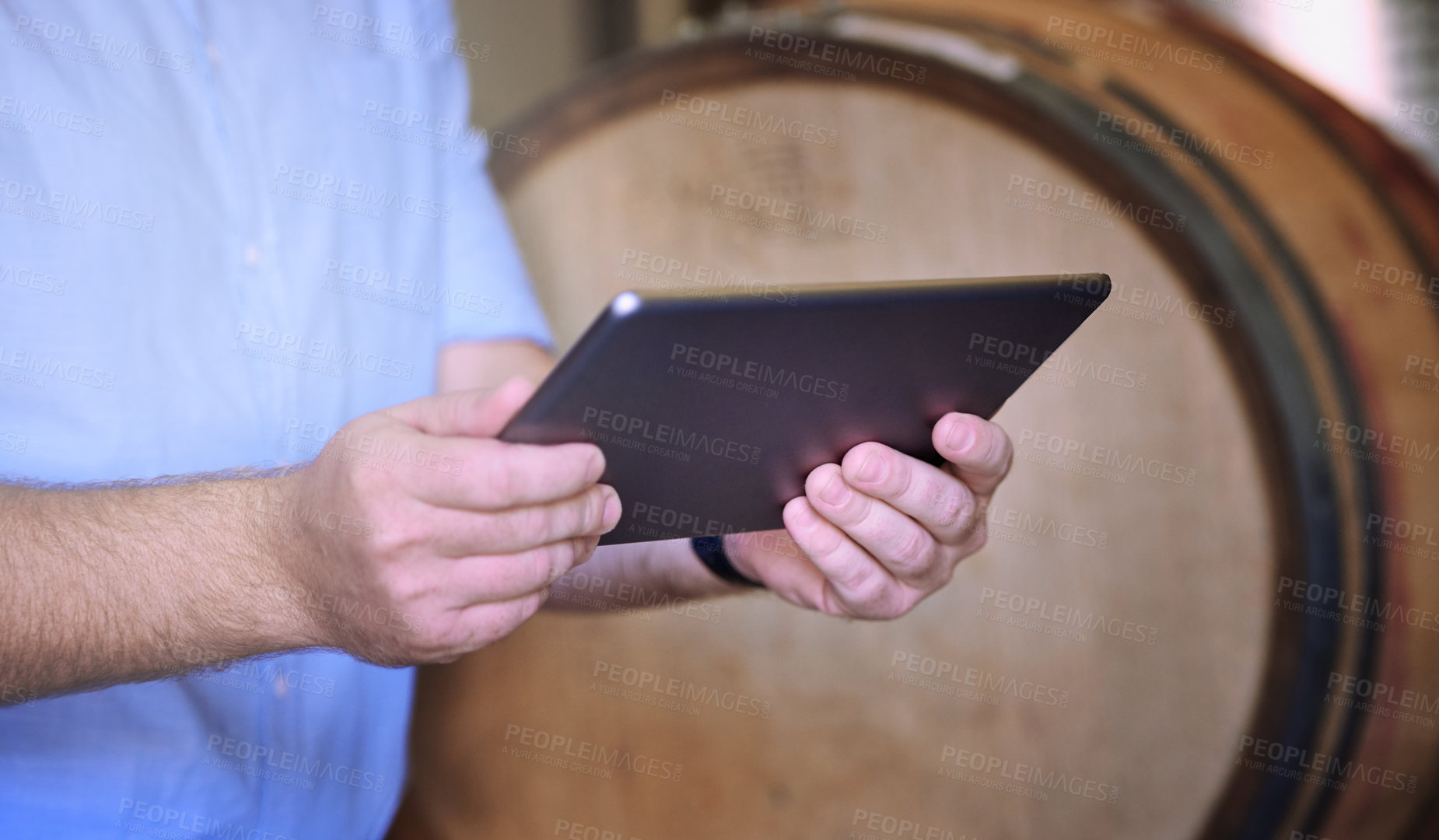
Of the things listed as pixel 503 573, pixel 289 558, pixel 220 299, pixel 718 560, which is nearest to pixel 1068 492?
pixel 718 560

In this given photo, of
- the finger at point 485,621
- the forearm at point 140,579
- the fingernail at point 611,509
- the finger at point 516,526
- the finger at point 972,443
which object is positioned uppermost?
the finger at point 972,443

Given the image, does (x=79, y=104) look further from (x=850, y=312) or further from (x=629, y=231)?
(x=850, y=312)

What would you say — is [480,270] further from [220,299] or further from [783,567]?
[783,567]

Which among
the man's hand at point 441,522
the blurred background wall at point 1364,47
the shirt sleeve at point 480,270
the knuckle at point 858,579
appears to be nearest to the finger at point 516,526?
the man's hand at point 441,522

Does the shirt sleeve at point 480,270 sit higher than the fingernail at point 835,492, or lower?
higher

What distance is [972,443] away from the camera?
2.28 feet

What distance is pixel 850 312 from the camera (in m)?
0.54

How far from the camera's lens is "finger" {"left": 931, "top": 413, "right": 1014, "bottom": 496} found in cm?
69

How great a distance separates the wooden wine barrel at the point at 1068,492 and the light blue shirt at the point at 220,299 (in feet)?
0.67

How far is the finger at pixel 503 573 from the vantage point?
569 millimetres

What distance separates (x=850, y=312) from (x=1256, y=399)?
506 mm

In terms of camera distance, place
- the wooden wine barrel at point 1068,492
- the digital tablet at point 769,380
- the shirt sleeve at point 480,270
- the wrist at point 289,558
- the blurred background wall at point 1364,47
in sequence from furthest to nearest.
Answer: the blurred background wall at point 1364,47 → the shirt sleeve at point 480,270 → the wooden wine barrel at point 1068,492 → the wrist at point 289,558 → the digital tablet at point 769,380

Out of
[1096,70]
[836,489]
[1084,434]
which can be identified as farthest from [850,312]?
[1096,70]

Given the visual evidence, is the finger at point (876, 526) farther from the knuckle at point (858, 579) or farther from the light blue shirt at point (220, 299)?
the light blue shirt at point (220, 299)
